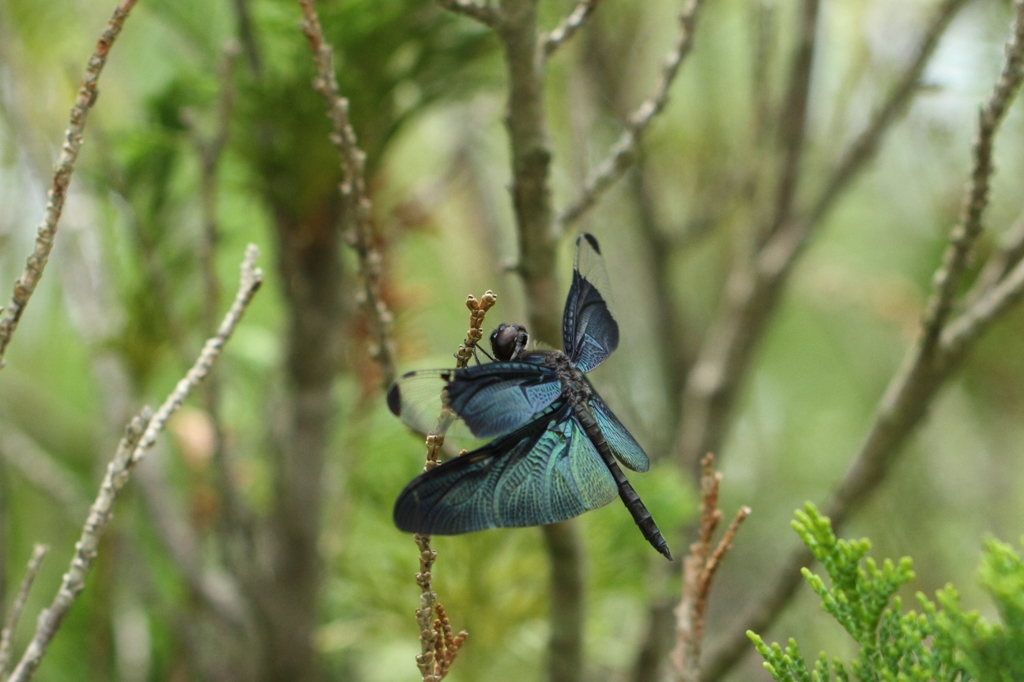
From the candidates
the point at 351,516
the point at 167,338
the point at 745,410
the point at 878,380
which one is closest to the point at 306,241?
the point at 167,338

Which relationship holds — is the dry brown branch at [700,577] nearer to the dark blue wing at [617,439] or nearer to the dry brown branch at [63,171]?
the dark blue wing at [617,439]

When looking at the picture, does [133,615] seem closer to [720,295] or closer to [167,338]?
[167,338]

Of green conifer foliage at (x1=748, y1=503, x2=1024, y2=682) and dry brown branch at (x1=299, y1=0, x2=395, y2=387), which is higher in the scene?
dry brown branch at (x1=299, y1=0, x2=395, y2=387)

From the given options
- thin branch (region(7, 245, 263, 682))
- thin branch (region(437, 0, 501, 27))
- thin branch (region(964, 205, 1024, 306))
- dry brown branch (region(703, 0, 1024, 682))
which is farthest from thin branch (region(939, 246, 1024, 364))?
thin branch (region(7, 245, 263, 682))

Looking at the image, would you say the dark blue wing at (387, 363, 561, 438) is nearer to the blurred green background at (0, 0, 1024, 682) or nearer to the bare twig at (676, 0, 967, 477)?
the blurred green background at (0, 0, 1024, 682)

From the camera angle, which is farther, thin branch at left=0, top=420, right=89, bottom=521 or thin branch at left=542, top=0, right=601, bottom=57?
thin branch at left=0, top=420, right=89, bottom=521

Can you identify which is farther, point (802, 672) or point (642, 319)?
point (642, 319)
